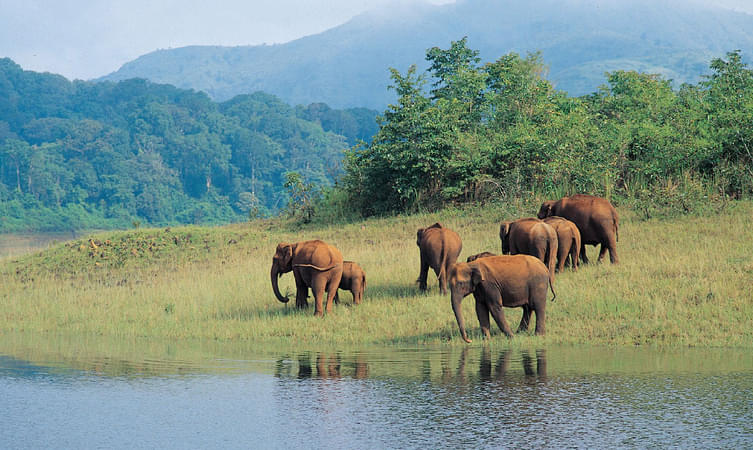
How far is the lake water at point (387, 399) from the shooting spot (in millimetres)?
8141

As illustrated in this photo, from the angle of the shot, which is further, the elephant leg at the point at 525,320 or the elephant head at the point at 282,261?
the elephant head at the point at 282,261

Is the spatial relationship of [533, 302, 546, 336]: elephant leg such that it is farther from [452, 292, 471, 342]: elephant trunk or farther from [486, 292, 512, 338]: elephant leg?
[452, 292, 471, 342]: elephant trunk

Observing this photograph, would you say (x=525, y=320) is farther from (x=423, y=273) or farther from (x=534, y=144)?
(x=534, y=144)

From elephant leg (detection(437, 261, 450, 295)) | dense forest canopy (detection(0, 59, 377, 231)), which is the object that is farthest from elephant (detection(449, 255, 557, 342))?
dense forest canopy (detection(0, 59, 377, 231))

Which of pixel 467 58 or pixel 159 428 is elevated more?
pixel 467 58

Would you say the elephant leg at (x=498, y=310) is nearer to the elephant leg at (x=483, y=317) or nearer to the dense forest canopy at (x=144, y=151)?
the elephant leg at (x=483, y=317)

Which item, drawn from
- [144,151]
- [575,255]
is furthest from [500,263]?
[144,151]

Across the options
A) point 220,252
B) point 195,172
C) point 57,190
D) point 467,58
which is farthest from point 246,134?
point 220,252

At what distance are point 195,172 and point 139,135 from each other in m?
8.11

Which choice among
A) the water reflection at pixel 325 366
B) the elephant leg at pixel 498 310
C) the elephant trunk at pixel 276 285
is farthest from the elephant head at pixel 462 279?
the elephant trunk at pixel 276 285

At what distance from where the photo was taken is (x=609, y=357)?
479 inches

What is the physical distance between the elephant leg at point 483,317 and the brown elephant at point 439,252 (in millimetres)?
3380

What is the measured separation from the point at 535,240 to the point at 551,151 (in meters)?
12.6

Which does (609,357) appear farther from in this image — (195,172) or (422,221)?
(195,172)
